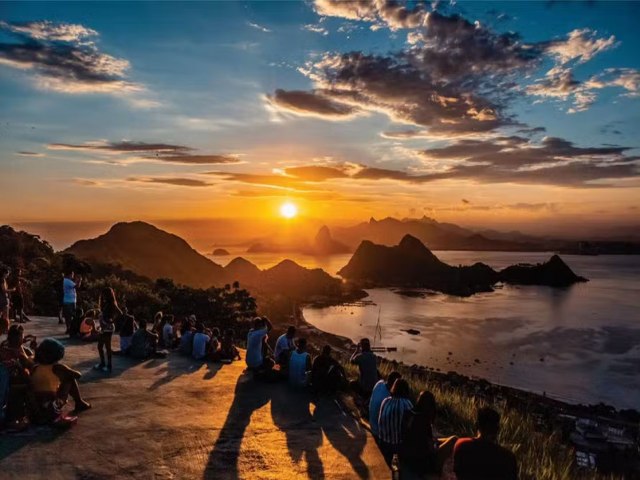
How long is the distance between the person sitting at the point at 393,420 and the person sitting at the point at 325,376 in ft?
10.6

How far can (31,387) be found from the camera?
22.4 feet

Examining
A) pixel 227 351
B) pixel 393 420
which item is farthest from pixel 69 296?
pixel 393 420

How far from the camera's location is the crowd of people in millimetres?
4988

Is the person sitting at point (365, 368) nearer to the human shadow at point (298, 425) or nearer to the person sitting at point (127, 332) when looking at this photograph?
the human shadow at point (298, 425)

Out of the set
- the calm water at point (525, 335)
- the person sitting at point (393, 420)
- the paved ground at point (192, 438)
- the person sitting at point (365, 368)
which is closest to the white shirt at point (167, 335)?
the paved ground at point (192, 438)

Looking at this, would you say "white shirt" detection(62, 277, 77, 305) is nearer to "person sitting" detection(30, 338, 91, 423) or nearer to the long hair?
the long hair

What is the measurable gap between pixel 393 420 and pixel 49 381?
5.05 m

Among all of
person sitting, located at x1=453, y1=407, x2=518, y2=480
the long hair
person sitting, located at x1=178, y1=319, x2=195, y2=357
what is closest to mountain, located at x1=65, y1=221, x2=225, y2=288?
person sitting, located at x1=178, y1=319, x2=195, y2=357

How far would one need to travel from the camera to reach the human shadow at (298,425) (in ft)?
22.4

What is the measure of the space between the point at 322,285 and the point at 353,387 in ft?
460

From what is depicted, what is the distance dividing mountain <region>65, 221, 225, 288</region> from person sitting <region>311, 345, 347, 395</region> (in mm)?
83448

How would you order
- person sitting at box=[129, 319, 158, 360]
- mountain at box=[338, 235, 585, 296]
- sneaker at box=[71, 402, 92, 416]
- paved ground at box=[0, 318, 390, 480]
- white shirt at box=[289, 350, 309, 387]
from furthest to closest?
mountain at box=[338, 235, 585, 296]
person sitting at box=[129, 319, 158, 360]
white shirt at box=[289, 350, 309, 387]
sneaker at box=[71, 402, 92, 416]
paved ground at box=[0, 318, 390, 480]

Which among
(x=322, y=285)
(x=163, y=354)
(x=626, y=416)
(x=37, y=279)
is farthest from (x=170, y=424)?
(x=322, y=285)

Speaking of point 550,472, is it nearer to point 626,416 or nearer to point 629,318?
point 626,416
